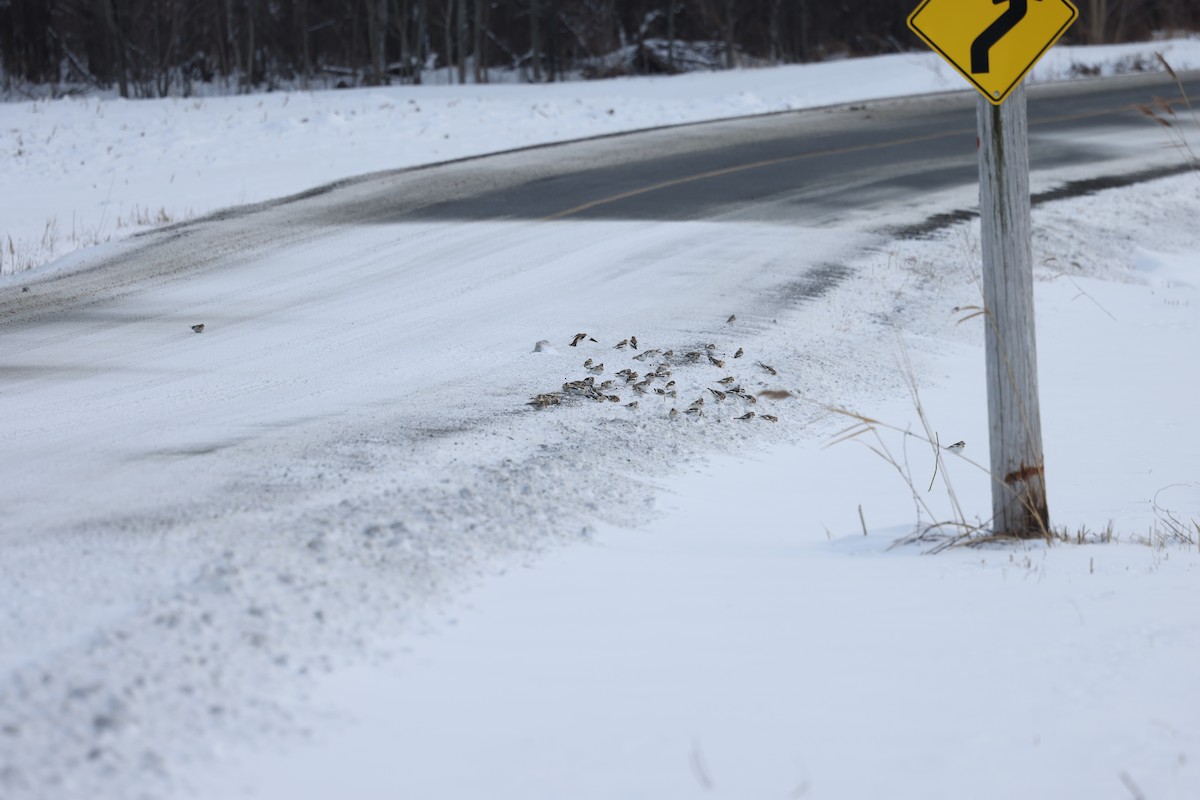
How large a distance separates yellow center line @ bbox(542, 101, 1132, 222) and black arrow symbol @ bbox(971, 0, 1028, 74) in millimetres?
6870

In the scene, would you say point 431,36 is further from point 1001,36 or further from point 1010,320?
point 1010,320

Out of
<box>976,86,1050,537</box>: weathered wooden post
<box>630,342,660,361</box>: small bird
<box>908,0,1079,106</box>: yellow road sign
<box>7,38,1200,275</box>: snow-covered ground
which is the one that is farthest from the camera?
<box>7,38,1200,275</box>: snow-covered ground

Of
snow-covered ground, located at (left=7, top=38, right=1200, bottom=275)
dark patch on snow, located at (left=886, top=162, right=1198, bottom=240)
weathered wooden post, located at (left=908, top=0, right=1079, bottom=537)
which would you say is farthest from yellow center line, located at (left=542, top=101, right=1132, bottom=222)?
weathered wooden post, located at (left=908, top=0, right=1079, bottom=537)

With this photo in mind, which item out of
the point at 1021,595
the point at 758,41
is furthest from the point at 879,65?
the point at 1021,595

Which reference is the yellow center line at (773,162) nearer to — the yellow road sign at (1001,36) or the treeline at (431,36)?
the yellow road sign at (1001,36)

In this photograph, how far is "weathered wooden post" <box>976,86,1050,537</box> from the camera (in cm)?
450

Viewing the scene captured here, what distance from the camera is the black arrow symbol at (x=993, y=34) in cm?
438

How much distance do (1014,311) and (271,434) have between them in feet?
10.7

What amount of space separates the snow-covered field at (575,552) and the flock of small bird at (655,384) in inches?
2.7

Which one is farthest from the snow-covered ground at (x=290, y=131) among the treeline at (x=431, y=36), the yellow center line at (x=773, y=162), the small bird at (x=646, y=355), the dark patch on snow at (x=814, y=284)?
the treeline at (x=431, y=36)

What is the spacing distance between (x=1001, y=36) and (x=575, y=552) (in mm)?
2498

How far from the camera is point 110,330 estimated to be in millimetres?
7605

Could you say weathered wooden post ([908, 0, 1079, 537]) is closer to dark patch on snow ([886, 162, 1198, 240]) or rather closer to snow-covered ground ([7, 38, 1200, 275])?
dark patch on snow ([886, 162, 1198, 240])

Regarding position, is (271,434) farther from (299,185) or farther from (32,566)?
(299,185)
